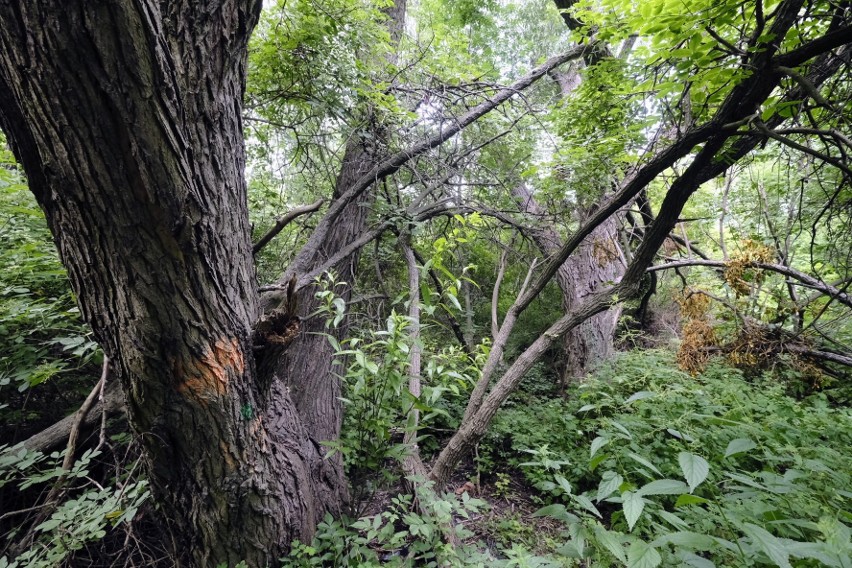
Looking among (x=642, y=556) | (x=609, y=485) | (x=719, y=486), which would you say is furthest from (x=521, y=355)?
(x=642, y=556)

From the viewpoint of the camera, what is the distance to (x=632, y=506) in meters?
0.89

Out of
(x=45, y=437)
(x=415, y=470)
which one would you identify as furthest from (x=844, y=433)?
(x=45, y=437)

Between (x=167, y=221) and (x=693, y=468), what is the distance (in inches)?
62.6

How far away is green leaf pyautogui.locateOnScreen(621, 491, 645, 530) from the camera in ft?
2.78

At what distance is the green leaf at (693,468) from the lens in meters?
0.82

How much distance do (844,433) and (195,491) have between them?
12.3 feet

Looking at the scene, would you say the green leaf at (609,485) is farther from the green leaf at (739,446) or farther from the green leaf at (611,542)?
the green leaf at (739,446)

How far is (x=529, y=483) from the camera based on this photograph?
140 inches

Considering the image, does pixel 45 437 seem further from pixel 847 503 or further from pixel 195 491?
pixel 847 503

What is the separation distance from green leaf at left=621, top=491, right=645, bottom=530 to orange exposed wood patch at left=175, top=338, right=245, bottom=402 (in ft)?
4.45

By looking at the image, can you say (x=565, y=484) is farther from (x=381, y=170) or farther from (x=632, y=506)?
(x=381, y=170)

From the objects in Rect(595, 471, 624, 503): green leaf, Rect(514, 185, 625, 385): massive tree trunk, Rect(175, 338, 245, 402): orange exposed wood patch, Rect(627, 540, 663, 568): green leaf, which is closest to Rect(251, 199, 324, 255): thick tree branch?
Rect(175, 338, 245, 402): orange exposed wood patch

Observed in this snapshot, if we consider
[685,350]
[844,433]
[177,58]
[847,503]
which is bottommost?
[847,503]

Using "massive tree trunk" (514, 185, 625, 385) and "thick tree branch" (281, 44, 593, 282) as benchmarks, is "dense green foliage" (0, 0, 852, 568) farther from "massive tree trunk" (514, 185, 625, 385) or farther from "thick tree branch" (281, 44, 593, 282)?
"massive tree trunk" (514, 185, 625, 385)
